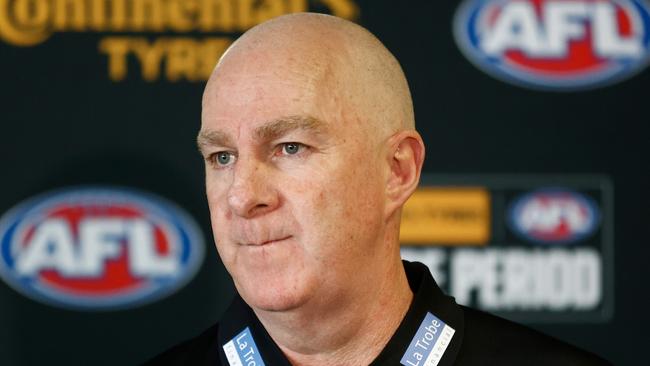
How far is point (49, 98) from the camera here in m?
2.15

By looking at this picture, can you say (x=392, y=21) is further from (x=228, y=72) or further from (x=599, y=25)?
(x=228, y=72)

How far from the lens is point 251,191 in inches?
47.6

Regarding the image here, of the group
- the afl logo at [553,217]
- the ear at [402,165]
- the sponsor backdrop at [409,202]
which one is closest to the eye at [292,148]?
the ear at [402,165]

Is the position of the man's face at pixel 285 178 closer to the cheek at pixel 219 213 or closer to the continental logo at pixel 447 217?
the cheek at pixel 219 213

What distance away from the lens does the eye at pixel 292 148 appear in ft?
4.05

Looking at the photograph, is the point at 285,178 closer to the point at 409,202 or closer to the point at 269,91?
the point at 269,91

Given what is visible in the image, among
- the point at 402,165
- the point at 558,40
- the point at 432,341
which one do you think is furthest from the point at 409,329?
the point at 558,40

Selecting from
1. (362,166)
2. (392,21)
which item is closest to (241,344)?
(362,166)

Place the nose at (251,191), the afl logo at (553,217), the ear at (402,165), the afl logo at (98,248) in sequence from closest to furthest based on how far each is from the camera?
the nose at (251,191), the ear at (402,165), the afl logo at (98,248), the afl logo at (553,217)

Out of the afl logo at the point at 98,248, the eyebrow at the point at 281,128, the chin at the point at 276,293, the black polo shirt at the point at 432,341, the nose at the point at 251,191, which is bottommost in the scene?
the afl logo at the point at 98,248

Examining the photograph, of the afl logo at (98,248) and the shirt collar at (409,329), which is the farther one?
the afl logo at (98,248)

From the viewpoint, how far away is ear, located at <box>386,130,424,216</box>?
1.32 meters

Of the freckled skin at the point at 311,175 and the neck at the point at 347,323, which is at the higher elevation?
the freckled skin at the point at 311,175

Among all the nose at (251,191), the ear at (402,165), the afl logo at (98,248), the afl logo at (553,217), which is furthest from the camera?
the afl logo at (553,217)
